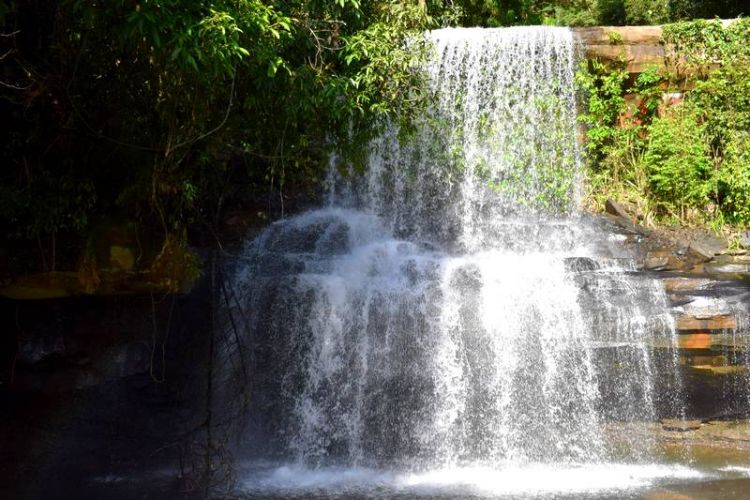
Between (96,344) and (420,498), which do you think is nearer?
(420,498)

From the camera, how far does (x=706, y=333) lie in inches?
360

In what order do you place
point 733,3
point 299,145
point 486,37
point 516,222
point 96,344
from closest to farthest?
point 299,145
point 96,344
point 516,222
point 486,37
point 733,3

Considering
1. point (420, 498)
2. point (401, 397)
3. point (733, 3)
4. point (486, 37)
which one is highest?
point (733, 3)

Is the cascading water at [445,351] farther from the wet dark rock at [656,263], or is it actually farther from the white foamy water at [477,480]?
the wet dark rock at [656,263]

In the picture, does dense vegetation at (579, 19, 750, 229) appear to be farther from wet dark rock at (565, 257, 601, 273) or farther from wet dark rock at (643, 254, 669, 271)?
wet dark rock at (565, 257, 601, 273)

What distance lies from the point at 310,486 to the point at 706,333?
4.91 meters

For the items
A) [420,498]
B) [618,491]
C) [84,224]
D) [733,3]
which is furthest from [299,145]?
[733,3]

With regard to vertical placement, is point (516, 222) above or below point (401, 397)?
above

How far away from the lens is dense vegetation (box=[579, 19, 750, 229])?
37.3 feet

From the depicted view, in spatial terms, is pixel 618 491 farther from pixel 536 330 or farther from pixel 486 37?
pixel 486 37

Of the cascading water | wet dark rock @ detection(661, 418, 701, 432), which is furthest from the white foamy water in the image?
wet dark rock @ detection(661, 418, 701, 432)

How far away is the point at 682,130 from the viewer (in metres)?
11.8

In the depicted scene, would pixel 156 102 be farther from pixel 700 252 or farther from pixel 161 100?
pixel 700 252

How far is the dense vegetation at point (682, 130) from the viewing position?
37.3 feet
